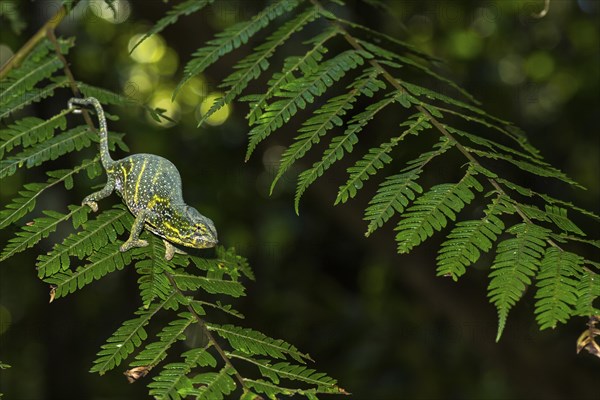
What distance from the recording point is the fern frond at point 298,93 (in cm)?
207

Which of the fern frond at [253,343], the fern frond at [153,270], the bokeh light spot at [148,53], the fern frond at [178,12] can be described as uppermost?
Result: the bokeh light spot at [148,53]

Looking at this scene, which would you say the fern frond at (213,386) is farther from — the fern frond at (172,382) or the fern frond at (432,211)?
the fern frond at (432,211)

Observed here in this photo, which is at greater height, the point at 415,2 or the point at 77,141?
the point at 415,2

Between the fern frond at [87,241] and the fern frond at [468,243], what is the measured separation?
3.08ft

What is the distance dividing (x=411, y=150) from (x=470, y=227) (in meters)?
2.36

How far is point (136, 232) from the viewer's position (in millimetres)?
2029

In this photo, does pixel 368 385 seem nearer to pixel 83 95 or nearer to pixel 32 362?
pixel 83 95

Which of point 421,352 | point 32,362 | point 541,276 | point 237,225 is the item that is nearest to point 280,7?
point 541,276

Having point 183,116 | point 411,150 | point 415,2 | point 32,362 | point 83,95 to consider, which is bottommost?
point 32,362

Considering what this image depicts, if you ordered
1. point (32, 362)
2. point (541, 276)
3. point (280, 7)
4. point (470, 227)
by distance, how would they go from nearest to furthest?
point (541, 276), point (470, 227), point (280, 7), point (32, 362)

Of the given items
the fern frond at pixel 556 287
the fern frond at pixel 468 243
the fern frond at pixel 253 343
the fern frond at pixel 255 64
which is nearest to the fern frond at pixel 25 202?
the fern frond at pixel 255 64

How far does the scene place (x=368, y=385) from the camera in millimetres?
6148

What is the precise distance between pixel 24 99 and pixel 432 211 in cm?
151

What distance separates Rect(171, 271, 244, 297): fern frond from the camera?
207 centimetres
